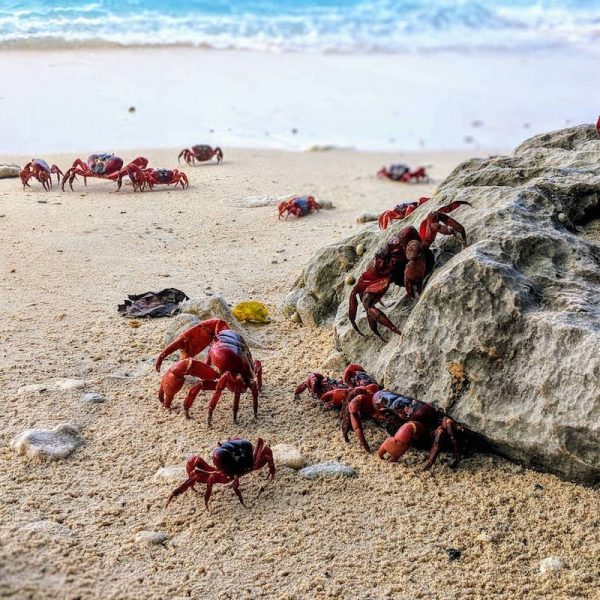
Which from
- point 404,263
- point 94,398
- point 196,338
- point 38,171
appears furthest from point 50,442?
point 38,171

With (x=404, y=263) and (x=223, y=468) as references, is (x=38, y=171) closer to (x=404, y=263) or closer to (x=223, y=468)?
(x=404, y=263)

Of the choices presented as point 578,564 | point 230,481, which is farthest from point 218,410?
point 578,564

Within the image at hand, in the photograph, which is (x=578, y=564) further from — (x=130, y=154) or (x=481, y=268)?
(x=130, y=154)

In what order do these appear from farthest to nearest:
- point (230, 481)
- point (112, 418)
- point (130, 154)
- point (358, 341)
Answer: point (130, 154), point (358, 341), point (112, 418), point (230, 481)

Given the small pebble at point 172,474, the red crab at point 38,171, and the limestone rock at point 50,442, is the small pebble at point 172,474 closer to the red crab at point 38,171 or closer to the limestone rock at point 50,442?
the limestone rock at point 50,442

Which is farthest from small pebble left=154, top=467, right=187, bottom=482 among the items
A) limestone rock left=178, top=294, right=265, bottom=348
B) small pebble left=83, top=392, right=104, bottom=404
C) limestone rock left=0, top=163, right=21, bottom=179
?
limestone rock left=0, top=163, right=21, bottom=179

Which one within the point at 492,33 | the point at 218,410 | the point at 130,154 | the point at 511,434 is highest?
the point at 492,33

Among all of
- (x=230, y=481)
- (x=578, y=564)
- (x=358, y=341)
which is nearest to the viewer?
(x=578, y=564)

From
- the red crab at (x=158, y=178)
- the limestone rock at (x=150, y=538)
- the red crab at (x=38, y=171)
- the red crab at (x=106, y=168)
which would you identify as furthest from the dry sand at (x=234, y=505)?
the red crab at (x=158, y=178)
